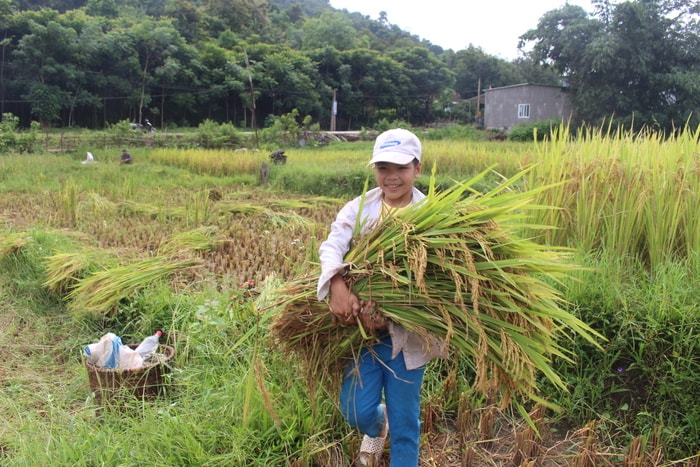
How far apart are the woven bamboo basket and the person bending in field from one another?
3.92 ft

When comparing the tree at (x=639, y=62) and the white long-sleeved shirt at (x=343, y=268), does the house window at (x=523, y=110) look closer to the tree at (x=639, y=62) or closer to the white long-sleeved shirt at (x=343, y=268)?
the tree at (x=639, y=62)

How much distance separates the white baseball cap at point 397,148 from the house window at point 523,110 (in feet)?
98.4

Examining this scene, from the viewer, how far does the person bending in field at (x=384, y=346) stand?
1604mm

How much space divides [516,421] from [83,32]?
3236 centimetres

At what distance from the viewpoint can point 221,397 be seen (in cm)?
210

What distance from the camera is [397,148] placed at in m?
1.71

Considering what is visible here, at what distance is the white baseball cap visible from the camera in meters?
1.69

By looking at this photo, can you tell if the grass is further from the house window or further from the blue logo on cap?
the house window

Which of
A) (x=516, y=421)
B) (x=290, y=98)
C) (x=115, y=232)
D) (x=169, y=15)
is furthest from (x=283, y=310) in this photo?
(x=169, y=15)

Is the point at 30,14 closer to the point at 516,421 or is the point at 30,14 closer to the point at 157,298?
the point at 157,298

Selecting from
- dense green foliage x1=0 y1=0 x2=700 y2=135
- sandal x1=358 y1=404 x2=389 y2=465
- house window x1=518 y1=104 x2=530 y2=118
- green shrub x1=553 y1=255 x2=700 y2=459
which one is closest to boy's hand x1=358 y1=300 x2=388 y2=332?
sandal x1=358 y1=404 x2=389 y2=465

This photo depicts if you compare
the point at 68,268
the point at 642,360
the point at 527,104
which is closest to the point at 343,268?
the point at 642,360

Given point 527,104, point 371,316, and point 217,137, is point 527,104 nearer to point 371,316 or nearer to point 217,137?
point 217,137

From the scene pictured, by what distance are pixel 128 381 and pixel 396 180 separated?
1.68 meters
